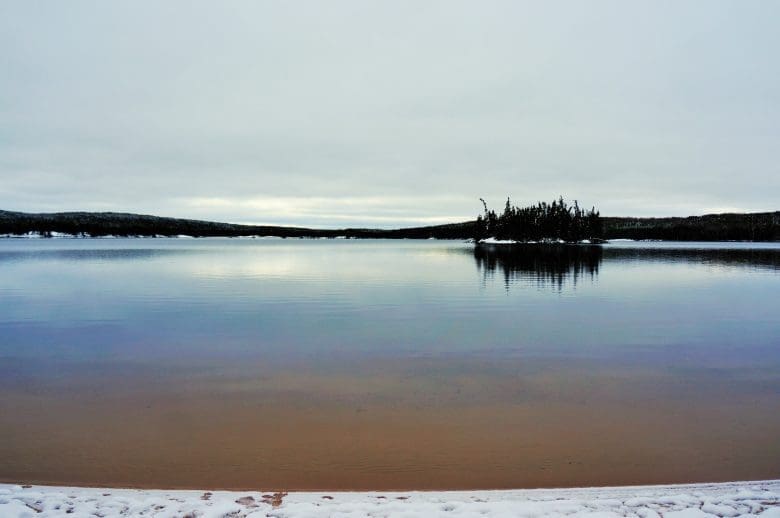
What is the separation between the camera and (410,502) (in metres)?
6.78

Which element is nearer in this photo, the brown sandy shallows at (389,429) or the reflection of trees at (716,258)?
the brown sandy shallows at (389,429)

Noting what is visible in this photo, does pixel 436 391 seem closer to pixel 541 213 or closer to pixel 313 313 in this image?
pixel 313 313

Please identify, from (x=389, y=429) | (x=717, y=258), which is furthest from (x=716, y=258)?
(x=389, y=429)

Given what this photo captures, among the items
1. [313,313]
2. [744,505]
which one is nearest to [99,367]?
[313,313]

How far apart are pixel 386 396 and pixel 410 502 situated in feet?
16.4

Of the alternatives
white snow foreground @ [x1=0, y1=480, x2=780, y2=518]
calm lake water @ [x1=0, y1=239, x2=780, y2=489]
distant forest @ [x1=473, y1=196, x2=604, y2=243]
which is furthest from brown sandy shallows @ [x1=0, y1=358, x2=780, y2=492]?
distant forest @ [x1=473, y1=196, x2=604, y2=243]

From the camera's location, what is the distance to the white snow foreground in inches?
251

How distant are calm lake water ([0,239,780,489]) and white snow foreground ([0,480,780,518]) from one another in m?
0.70

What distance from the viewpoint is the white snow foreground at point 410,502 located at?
636cm

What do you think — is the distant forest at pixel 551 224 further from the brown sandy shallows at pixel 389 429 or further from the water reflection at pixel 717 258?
the brown sandy shallows at pixel 389 429

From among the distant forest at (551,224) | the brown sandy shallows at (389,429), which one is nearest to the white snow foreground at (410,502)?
the brown sandy shallows at (389,429)

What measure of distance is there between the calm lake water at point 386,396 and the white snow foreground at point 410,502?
0.70 meters

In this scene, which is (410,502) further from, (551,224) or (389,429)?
(551,224)

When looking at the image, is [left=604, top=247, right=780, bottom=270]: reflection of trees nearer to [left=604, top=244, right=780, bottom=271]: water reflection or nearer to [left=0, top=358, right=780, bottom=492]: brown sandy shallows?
[left=604, top=244, right=780, bottom=271]: water reflection
